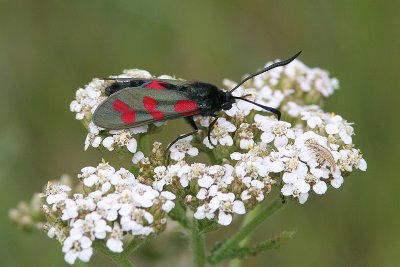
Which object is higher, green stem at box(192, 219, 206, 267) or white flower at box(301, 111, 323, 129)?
white flower at box(301, 111, 323, 129)

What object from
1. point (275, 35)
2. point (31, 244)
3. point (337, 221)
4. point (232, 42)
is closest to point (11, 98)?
point (31, 244)

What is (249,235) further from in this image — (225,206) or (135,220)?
(135,220)

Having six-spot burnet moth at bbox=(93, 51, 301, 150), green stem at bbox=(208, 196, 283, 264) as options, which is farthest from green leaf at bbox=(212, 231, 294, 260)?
six-spot burnet moth at bbox=(93, 51, 301, 150)

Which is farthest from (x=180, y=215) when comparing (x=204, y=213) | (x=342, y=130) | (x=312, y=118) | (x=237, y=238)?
(x=342, y=130)

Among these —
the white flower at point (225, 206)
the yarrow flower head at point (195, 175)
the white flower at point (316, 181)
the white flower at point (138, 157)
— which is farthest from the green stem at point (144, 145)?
the white flower at point (316, 181)

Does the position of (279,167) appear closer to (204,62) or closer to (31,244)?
(31,244)

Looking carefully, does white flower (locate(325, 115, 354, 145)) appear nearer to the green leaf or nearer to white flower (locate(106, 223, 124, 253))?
the green leaf
